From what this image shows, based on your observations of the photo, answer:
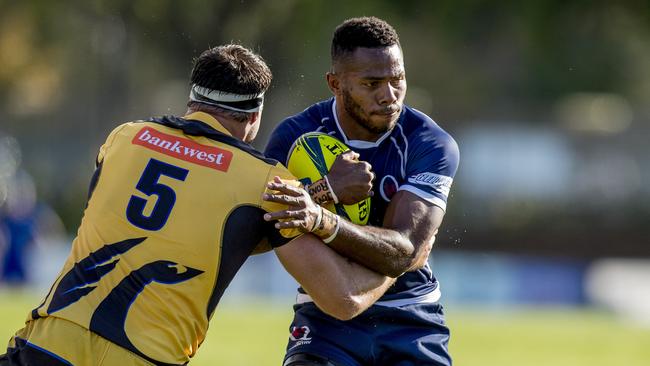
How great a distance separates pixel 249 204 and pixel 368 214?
110 centimetres

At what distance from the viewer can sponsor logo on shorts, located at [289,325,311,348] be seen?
6684mm

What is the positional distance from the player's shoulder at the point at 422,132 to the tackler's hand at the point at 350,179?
0.50 meters

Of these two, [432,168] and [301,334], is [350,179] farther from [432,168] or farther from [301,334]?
[301,334]

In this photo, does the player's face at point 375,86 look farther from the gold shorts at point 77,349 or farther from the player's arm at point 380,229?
the gold shorts at point 77,349

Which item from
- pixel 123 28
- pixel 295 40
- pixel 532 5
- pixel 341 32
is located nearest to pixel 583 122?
pixel 532 5

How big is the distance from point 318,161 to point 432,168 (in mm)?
630

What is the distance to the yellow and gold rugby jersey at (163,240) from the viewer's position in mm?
5484

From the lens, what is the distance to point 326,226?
5871mm

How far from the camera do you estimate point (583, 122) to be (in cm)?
4219

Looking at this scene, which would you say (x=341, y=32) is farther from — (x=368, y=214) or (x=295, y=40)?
(x=295, y=40)

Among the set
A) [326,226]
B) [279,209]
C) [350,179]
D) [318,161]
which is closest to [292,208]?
[279,209]

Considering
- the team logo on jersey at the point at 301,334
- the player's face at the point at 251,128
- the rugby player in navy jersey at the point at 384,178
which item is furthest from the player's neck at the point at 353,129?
the team logo on jersey at the point at 301,334

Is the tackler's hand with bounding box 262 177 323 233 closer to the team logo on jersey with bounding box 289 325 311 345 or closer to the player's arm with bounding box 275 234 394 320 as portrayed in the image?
the player's arm with bounding box 275 234 394 320

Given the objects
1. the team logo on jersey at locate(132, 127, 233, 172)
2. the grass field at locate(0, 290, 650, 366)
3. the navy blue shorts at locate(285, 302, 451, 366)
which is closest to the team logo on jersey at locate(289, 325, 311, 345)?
the navy blue shorts at locate(285, 302, 451, 366)
